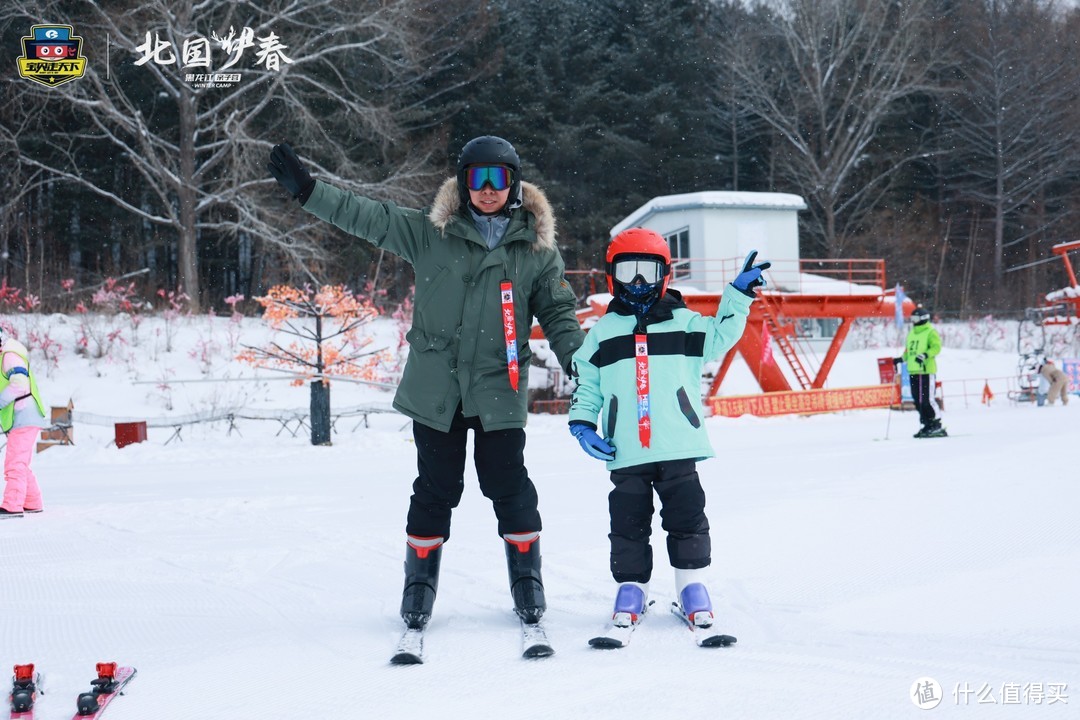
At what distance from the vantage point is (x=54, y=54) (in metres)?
18.2

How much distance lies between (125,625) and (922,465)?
5840mm

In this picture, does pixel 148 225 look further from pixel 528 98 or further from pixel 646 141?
pixel 646 141

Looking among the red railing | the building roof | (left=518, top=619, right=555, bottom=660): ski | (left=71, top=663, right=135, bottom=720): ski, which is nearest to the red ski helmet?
(left=518, top=619, right=555, bottom=660): ski

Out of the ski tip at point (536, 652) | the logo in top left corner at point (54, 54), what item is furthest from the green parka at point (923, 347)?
the logo in top left corner at point (54, 54)

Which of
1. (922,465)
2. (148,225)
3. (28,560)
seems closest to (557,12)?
(148,225)

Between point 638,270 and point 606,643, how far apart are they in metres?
1.22

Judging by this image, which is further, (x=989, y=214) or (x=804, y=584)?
(x=989, y=214)

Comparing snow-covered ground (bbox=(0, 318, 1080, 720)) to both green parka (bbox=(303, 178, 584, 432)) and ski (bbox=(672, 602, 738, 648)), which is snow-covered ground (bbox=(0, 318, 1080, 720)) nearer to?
ski (bbox=(672, 602, 738, 648))

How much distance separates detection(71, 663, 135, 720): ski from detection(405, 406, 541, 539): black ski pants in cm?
101

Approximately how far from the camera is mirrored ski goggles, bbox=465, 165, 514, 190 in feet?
10.3

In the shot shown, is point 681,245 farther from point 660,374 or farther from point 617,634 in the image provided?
point 617,634

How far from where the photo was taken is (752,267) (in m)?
3.09

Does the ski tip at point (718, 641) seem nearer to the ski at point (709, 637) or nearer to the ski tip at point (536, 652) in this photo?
the ski at point (709, 637)

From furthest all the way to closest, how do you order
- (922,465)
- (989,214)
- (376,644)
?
(989,214), (922,465), (376,644)
